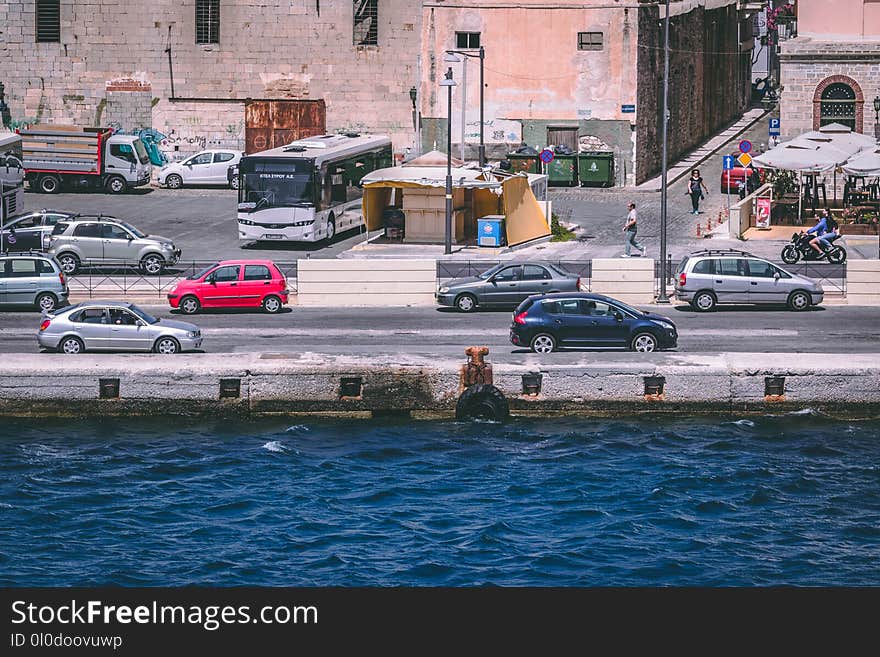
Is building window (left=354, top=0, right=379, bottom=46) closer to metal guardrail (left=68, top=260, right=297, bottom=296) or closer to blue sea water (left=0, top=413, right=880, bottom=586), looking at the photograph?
metal guardrail (left=68, top=260, right=297, bottom=296)

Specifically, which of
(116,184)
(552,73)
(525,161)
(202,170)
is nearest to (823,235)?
(525,161)

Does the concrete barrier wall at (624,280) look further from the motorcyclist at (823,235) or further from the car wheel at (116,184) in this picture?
the car wheel at (116,184)

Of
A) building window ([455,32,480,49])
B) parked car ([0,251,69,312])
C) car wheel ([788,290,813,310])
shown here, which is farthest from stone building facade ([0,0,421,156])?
car wheel ([788,290,813,310])

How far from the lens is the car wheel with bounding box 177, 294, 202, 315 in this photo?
36000mm

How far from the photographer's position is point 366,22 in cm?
6075

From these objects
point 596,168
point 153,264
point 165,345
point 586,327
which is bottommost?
point 165,345

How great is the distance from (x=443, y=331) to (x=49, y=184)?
90.1ft

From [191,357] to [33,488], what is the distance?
17.9ft

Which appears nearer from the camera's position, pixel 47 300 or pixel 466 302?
pixel 47 300

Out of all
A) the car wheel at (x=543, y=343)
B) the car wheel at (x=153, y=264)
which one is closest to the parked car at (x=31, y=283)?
the car wheel at (x=153, y=264)

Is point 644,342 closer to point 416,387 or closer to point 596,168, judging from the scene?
point 416,387

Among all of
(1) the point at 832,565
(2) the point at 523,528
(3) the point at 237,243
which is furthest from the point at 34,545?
(3) the point at 237,243

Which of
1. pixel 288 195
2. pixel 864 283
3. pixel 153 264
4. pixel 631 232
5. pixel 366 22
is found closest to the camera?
pixel 864 283

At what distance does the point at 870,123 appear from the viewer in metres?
56.2
